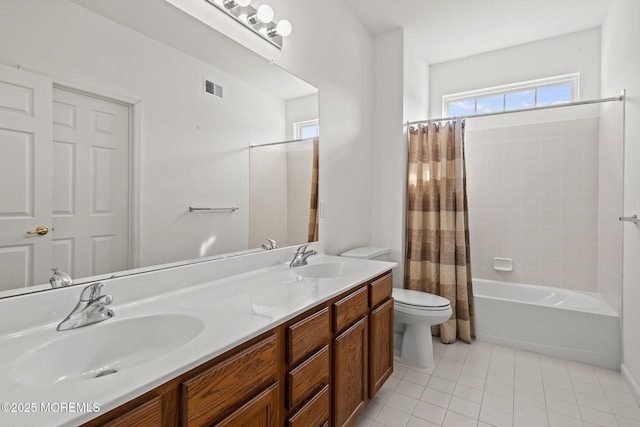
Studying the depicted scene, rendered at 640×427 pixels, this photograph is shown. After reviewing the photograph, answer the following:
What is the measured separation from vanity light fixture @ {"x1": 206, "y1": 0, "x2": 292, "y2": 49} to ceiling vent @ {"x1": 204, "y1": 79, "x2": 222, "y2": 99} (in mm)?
369

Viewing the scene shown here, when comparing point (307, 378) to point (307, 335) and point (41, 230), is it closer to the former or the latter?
point (307, 335)

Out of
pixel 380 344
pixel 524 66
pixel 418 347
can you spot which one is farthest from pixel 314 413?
pixel 524 66

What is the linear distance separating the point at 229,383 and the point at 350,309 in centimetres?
76

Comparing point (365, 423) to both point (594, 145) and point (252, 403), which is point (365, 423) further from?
point (594, 145)

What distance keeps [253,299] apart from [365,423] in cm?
108

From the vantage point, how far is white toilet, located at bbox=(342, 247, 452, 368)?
229cm

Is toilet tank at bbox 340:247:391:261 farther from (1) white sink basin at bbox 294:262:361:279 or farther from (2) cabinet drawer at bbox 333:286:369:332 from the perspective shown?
(2) cabinet drawer at bbox 333:286:369:332

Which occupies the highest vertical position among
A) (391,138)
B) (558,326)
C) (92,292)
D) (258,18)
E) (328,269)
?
(258,18)

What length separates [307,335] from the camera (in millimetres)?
1221

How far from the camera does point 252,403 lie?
95 cm

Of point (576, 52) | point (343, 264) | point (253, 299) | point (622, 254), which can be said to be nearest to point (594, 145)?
point (576, 52)

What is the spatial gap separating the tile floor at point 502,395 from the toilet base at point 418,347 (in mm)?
61

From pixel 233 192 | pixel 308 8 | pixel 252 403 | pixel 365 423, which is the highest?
pixel 308 8

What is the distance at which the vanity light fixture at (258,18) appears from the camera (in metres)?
1.57
